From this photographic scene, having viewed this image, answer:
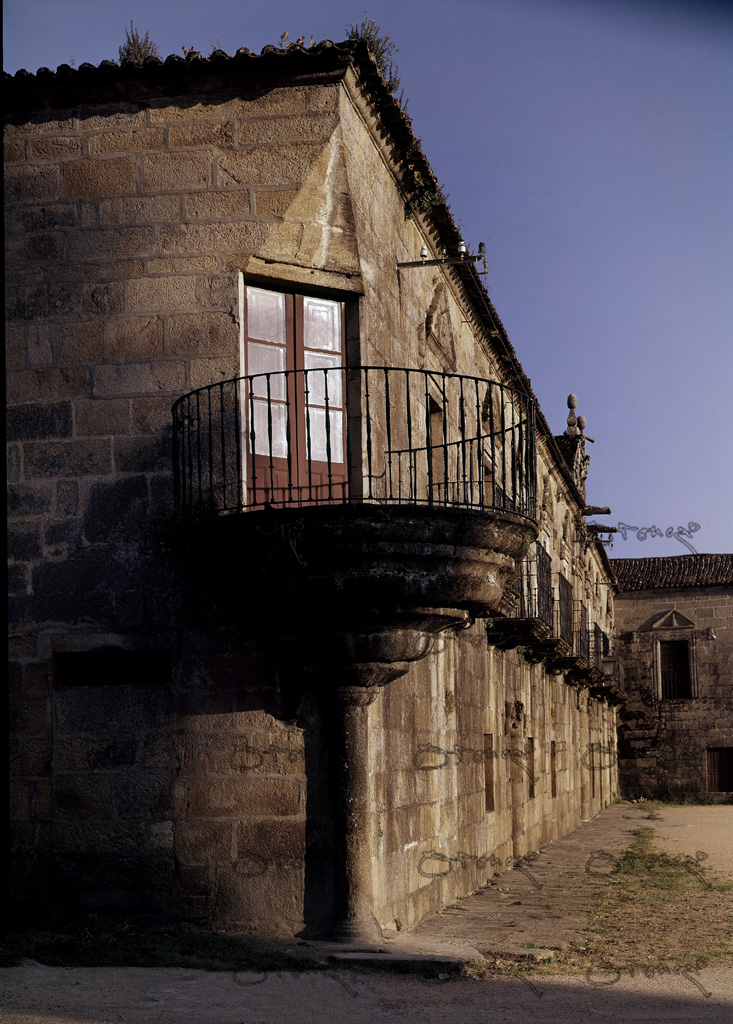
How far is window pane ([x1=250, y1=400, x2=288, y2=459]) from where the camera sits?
8391mm

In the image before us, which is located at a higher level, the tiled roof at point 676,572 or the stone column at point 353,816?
the tiled roof at point 676,572

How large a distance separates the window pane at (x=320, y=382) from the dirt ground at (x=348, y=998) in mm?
3915

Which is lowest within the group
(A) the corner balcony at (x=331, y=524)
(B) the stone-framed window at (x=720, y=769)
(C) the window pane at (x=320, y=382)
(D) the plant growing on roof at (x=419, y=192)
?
(B) the stone-framed window at (x=720, y=769)

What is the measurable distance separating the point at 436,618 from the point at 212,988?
287cm

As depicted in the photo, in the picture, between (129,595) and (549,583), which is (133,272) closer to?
(129,595)

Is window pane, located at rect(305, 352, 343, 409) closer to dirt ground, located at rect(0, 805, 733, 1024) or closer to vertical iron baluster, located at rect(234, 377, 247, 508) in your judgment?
vertical iron baluster, located at rect(234, 377, 247, 508)

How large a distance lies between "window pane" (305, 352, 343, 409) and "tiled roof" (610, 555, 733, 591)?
27748 millimetres

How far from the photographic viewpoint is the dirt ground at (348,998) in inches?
227

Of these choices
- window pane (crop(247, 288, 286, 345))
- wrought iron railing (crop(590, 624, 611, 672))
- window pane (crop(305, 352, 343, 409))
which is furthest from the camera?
wrought iron railing (crop(590, 624, 611, 672))

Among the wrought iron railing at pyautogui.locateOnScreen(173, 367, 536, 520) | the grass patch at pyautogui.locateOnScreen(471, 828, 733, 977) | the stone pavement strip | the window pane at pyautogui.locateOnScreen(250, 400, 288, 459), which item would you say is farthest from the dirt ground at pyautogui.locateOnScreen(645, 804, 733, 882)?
the window pane at pyautogui.locateOnScreen(250, 400, 288, 459)

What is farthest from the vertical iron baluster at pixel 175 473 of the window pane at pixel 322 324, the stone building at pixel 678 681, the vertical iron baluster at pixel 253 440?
the stone building at pixel 678 681

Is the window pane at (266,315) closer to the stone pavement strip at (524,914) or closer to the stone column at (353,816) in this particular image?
the stone column at (353,816)

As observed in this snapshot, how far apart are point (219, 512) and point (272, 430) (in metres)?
0.83

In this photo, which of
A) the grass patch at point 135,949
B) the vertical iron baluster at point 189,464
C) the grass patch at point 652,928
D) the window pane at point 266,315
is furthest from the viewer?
the window pane at point 266,315
